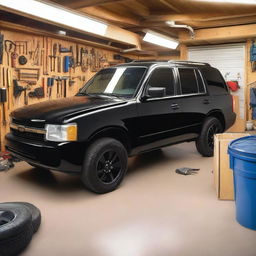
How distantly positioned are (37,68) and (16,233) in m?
4.10

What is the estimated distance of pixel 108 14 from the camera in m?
6.47

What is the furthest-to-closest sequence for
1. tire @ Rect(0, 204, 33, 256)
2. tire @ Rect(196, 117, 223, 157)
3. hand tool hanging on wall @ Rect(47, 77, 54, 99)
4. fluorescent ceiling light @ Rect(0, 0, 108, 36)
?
1. hand tool hanging on wall @ Rect(47, 77, 54, 99)
2. tire @ Rect(196, 117, 223, 157)
3. fluorescent ceiling light @ Rect(0, 0, 108, 36)
4. tire @ Rect(0, 204, 33, 256)

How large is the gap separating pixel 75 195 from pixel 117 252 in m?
1.37

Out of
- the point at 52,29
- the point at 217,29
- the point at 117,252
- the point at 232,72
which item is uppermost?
the point at 217,29

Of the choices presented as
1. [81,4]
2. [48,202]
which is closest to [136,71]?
[81,4]

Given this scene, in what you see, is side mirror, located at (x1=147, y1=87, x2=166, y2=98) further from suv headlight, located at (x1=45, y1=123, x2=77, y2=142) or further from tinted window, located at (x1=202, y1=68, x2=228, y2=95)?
tinted window, located at (x1=202, y1=68, x2=228, y2=95)

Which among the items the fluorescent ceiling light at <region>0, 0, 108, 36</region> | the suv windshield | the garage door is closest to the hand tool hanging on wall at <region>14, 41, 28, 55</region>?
the fluorescent ceiling light at <region>0, 0, 108, 36</region>

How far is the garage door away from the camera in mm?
8047

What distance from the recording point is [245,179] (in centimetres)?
269

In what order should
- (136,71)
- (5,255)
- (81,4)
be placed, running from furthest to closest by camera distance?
(81,4) < (136,71) < (5,255)

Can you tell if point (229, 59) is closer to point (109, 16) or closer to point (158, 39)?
point (158, 39)

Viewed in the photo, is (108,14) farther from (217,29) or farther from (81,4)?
(217,29)

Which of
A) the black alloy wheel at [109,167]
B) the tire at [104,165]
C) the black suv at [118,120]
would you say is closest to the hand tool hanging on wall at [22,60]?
the black suv at [118,120]

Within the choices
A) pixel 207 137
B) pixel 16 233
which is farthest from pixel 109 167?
pixel 207 137
